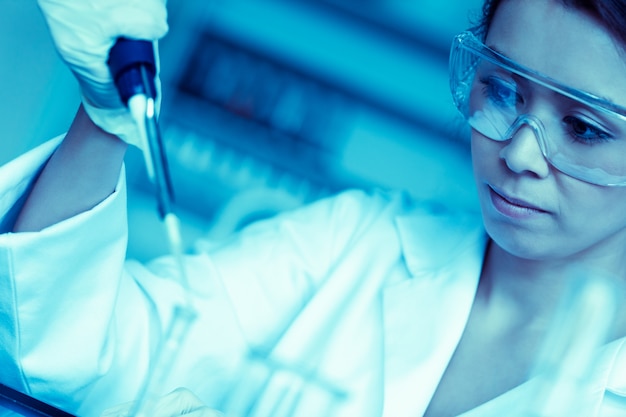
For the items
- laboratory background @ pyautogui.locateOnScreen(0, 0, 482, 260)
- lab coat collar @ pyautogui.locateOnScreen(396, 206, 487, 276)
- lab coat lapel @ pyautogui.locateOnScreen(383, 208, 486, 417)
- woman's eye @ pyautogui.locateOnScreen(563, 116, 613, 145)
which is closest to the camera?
woman's eye @ pyautogui.locateOnScreen(563, 116, 613, 145)

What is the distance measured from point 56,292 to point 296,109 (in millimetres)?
1153

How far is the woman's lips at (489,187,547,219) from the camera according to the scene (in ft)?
2.94

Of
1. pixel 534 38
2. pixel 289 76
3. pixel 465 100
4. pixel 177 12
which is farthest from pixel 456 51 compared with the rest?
pixel 177 12

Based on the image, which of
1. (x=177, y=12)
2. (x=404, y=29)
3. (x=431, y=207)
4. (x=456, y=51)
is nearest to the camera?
(x=456, y=51)

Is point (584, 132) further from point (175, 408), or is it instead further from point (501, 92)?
point (175, 408)

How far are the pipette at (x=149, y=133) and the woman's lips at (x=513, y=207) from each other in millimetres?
432

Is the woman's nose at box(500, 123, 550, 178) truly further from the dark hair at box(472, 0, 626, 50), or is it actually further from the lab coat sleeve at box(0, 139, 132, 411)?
the lab coat sleeve at box(0, 139, 132, 411)

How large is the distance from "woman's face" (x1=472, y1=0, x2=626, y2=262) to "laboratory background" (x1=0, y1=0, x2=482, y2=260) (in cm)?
82

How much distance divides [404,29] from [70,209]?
1099mm

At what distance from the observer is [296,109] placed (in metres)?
1.94

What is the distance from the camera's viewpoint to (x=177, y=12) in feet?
6.15

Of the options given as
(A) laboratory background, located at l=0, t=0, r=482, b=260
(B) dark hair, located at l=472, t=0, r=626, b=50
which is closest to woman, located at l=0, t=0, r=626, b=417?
(B) dark hair, located at l=472, t=0, r=626, b=50

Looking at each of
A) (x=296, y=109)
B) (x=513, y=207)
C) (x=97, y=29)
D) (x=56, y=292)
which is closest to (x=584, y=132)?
(x=513, y=207)

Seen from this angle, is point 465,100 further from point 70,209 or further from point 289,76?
point 289,76
